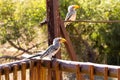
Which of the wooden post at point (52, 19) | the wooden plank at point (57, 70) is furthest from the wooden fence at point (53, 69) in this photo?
→ the wooden post at point (52, 19)

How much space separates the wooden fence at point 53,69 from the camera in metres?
2.87

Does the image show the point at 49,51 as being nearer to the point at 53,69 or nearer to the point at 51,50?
the point at 51,50

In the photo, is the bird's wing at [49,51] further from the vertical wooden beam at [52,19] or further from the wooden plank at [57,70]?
the vertical wooden beam at [52,19]

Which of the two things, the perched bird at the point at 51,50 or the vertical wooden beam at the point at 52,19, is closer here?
the perched bird at the point at 51,50

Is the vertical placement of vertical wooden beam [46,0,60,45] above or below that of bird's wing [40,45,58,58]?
above

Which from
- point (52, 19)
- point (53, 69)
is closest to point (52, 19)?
point (52, 19)

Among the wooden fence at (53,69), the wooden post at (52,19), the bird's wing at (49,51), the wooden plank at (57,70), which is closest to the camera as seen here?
the wooden fence at (53,69)

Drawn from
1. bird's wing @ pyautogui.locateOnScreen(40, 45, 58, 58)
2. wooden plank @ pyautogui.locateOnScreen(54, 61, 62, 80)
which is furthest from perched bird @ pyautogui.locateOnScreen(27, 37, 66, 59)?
wooden plank @ pyautogui.locateOnScreen(54, 61, 62, 80)

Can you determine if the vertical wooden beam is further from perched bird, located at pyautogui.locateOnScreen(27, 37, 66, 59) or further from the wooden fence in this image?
the wooden fence

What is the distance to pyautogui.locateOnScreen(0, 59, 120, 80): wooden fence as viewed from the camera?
2.87 meters

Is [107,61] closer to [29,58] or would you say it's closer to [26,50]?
[26,50]

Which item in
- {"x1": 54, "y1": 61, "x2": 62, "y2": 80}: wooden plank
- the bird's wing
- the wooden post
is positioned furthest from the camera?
the wooden post

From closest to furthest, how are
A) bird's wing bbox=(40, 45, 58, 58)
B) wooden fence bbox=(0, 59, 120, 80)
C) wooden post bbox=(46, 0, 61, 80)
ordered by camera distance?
1. wooden fence bbox=(0, 59, 120, 80)
2. bird's wing bbox=(40, 45, 58, 58)
3. wooden post bbox=(46, 0, 61, 80)

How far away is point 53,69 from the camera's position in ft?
10.6
